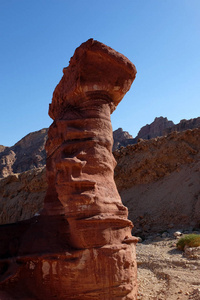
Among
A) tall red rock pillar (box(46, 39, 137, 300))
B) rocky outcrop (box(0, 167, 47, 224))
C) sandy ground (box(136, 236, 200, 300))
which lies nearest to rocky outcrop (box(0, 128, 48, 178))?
rocky outcrop (box(0, 167, 47, 224))

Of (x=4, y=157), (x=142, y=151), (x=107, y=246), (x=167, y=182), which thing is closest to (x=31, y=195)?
(x=142, y=151)

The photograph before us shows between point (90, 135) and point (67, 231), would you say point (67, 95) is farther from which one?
point (67, 231)

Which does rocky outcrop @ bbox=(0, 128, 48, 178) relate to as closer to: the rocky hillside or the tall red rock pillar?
the rocky hillside

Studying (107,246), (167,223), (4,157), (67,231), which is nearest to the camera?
(107,246)

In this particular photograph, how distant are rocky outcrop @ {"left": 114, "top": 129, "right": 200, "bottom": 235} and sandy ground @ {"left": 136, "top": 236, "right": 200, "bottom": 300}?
12.3 ft

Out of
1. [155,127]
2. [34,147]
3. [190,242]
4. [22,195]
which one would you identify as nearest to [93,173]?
[190,242]

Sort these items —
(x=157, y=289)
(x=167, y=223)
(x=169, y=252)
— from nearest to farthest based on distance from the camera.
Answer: (x=157, y=289)
(x=169, y=252)
(x=167, y=223)

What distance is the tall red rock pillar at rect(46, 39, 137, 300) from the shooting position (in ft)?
11.7

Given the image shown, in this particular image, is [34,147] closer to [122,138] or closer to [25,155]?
[25,155]

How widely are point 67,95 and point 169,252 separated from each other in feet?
22.7

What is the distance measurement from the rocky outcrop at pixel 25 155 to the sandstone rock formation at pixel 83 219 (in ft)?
142

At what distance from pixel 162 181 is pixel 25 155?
139 feet

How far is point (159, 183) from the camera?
16.6m

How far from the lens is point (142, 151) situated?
18.7 metres
